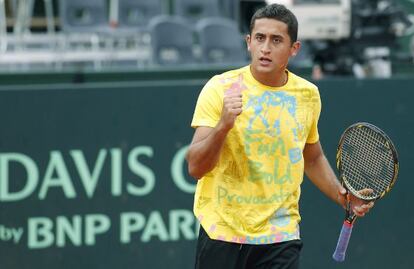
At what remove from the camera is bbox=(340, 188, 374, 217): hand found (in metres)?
4.41

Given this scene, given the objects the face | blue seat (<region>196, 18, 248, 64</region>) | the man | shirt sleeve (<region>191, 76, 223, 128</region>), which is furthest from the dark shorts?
blue seat (<region>196, 18, 248, 64</region>)

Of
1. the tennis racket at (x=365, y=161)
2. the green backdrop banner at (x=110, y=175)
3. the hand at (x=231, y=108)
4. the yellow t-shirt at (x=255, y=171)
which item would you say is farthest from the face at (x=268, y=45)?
the green backdrop banner at (x=110, y=175)

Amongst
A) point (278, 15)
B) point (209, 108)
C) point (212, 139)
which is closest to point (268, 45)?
point (278, 15)

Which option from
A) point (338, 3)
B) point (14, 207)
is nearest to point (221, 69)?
point (14, 207)

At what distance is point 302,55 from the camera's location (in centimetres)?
1123

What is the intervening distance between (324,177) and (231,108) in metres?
0.96

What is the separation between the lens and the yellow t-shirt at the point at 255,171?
14.4 feet

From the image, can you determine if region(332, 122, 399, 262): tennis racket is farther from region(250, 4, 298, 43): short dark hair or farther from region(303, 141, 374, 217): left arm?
region(250, 4, 298, 43): short dark hair

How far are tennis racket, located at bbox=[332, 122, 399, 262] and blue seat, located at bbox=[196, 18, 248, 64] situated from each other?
5.87 metres

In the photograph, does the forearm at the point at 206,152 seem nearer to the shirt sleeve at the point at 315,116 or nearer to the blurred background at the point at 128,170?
the shirt sleeve at the point at 315,116

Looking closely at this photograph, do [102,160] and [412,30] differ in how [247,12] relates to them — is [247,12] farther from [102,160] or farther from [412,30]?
[102,160]

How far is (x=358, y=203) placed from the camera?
4.51 meters

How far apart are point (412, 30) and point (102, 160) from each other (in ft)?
24.8

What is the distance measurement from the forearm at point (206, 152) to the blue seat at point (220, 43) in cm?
634
